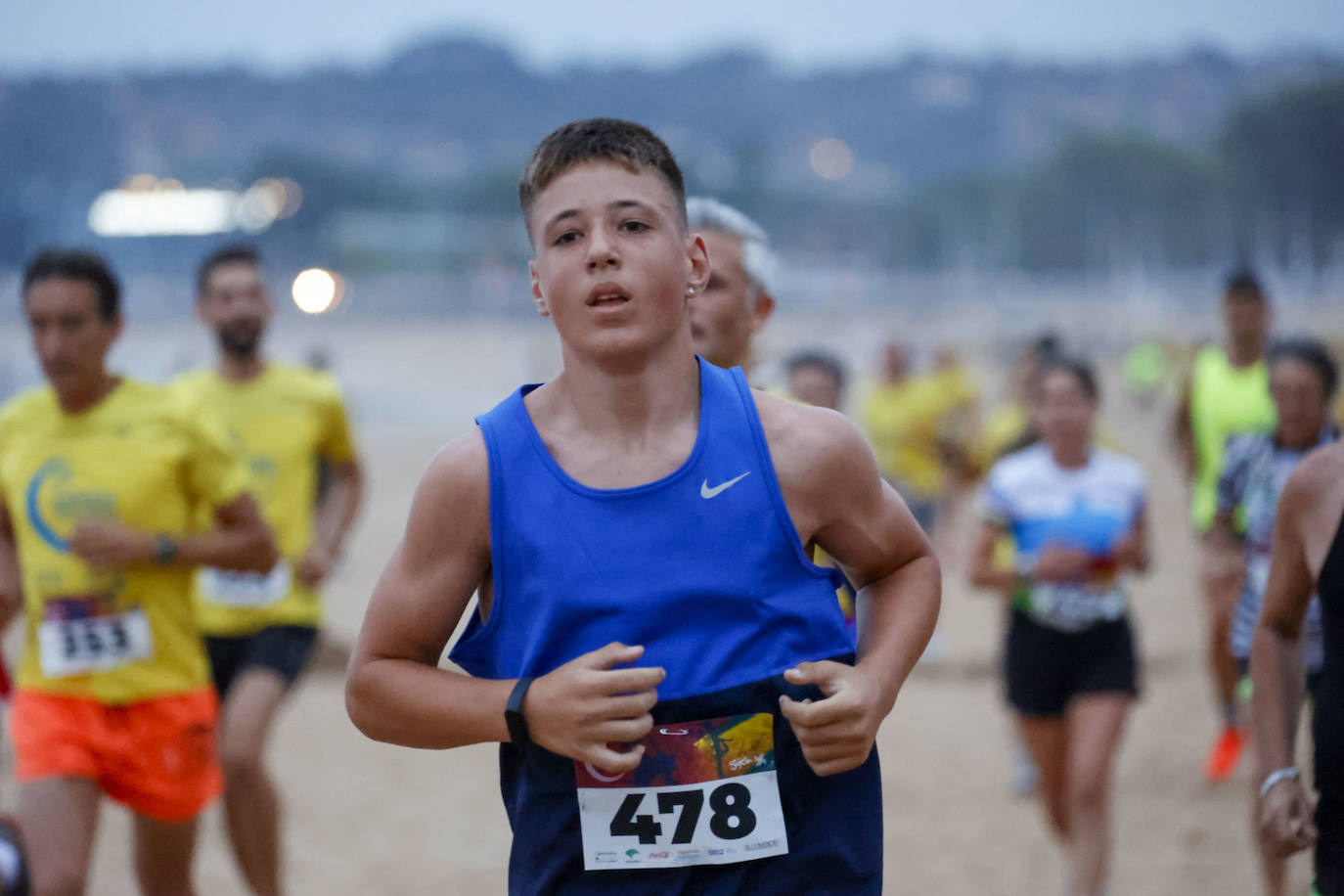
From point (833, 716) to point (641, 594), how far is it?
323 mm

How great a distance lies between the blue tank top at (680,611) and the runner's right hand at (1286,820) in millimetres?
1021

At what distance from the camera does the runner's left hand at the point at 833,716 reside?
1995 mm

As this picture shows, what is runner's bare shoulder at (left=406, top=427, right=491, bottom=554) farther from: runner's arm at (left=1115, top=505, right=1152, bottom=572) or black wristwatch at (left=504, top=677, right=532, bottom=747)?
runner's arm at (left=1115, top=505, right=1152, bottom=572)

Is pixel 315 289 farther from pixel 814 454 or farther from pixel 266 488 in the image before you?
pixel 814 454

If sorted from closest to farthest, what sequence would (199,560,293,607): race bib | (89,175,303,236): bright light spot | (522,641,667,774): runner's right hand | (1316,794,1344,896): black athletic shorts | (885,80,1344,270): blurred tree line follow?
(522,641,667,774): runner's right hand, (1316,794,1344,896): black athletic shorts, (199,560,293,607): race bib, (885,80,1344,270): blurred tree line, (89,175,303,236): bright light spot

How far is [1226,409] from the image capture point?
7238 mm

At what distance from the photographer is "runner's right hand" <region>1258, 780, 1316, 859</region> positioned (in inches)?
109

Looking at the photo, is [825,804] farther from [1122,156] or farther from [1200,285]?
[1122,156]

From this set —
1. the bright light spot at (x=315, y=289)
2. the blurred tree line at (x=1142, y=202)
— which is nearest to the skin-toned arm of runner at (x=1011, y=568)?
the bright light spot at (x=315, y=289)

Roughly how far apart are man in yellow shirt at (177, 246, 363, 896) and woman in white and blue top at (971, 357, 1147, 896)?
260 centimetres

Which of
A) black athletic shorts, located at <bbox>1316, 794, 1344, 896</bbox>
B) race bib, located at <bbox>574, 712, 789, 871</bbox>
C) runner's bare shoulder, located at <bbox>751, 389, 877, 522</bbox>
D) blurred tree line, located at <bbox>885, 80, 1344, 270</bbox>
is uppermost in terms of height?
blurred tree line, located at <bbox>885, 80, 1344, 270</bbox>

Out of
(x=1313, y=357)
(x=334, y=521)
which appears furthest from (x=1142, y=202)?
(x=334, y=521)

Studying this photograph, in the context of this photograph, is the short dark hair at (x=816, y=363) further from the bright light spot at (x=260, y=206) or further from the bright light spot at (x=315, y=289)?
the bright light spot at (x=260, y=206)

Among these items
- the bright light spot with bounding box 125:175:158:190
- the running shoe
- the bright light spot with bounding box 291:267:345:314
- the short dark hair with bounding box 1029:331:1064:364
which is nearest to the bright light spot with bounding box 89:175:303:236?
the bright light spot with bounding box 125:175:158:190
